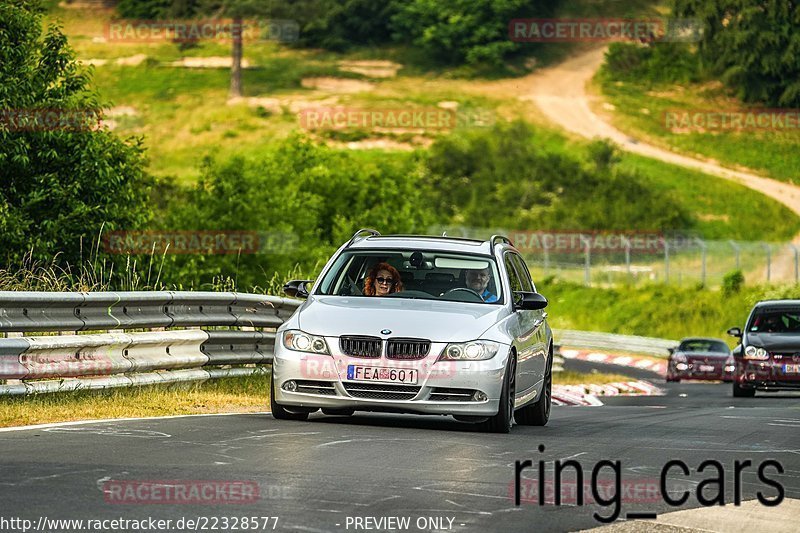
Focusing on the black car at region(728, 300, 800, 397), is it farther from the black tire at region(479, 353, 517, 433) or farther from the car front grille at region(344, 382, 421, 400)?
the car front grille at region(344, 382, 421, 400)

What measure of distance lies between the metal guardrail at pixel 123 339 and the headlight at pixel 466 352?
11.0ft

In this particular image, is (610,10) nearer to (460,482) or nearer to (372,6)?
(372,6)

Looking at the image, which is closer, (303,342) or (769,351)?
(303,342)

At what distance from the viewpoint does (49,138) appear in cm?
2803

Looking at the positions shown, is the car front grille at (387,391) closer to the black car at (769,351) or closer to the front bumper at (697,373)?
the black car at (769,351)

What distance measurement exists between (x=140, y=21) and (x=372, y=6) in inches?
850

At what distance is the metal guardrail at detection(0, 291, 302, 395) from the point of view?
13.0 m

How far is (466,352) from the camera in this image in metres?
12.5

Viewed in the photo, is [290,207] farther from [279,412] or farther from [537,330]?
[279,412]

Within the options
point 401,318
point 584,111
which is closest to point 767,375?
point 401,318

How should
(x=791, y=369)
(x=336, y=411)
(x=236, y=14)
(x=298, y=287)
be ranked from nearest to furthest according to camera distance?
(x=336, y=411) → (x=298, y=287) → (x=791, y=369) → (x=236, y=14)

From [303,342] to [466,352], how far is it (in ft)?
4.35

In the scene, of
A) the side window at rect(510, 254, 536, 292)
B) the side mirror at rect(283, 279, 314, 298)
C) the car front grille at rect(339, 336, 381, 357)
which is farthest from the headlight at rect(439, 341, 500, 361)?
the side window at rect(510, 254, 536, 292)

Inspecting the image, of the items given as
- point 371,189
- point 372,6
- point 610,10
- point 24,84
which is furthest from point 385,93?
point 24,84
